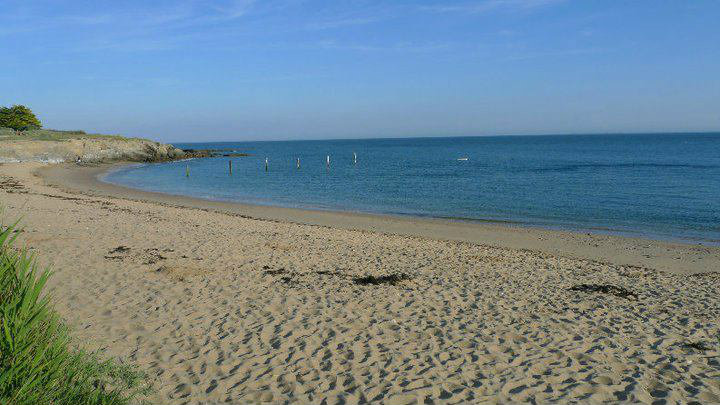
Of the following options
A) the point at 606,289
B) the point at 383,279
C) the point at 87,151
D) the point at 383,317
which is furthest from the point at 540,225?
the point at 87,151

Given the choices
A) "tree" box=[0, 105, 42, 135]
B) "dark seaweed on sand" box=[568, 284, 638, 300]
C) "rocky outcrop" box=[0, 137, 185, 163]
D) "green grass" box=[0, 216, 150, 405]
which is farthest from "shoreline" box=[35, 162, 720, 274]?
"tree" box=[0, 105, 42, 135]

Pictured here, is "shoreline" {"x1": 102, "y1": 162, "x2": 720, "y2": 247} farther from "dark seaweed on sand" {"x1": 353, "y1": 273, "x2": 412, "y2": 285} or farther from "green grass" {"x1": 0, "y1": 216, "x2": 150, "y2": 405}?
"green grass" {"x1": 0, "y1": 216, "x2": 150, "y2": 405}

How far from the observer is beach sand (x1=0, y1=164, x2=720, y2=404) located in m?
6.18

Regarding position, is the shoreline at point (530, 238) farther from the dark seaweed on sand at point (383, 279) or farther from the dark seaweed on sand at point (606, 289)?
the dark seaweed on sand at point (383, 279)

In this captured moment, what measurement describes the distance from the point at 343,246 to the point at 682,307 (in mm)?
8899

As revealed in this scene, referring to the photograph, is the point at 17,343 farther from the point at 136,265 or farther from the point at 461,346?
the point at 136,265

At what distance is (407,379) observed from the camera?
6.29 meters

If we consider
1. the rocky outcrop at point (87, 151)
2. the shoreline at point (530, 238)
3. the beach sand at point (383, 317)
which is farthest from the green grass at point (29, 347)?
the rocky outcrop at point (87, 151)

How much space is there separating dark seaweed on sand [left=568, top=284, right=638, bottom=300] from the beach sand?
0.35ft

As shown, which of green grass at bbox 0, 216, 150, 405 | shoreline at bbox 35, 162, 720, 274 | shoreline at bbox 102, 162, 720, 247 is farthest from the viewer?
shoreline at bbox 102, 162, 720, 247

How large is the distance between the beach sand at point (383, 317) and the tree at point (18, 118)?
79030mm

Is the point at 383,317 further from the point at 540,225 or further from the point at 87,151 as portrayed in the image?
the point at 87,151

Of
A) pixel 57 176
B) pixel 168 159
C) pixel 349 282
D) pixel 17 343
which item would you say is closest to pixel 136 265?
pixel 349 282

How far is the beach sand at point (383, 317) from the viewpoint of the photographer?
618 centimetres
